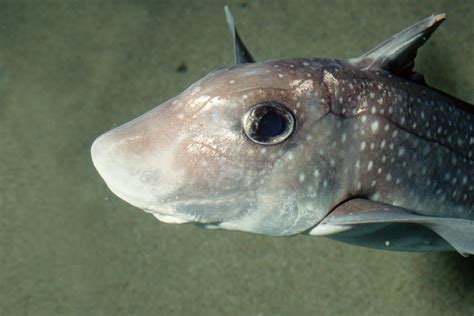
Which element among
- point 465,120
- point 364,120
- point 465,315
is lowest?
point 465,315

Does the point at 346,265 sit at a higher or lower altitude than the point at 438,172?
lower

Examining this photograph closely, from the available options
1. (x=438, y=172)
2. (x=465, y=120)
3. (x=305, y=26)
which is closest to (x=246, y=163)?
(x=438, y=172)

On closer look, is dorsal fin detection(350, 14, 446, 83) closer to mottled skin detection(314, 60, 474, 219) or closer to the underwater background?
mottled skin detection(314, 60, 474, 219)

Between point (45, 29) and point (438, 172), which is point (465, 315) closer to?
point (438, 172)

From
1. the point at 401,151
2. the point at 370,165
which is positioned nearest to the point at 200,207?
the point at 370,165

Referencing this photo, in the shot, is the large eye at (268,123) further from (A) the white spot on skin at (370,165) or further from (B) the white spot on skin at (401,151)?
(B) the white spot on skin at (401,151)

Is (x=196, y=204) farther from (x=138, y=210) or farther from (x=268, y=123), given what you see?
(x=138, y=210)

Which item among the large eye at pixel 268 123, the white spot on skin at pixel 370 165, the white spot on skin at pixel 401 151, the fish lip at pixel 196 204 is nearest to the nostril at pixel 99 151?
the fish lip at pixel 196 204

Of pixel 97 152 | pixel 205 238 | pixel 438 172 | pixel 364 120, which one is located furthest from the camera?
pixel 205 238
